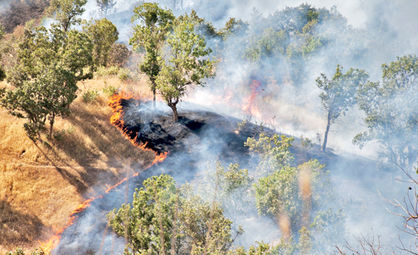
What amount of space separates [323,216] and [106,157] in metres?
12.7

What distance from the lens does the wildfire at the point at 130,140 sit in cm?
1323

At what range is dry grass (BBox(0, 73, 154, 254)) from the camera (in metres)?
13.9

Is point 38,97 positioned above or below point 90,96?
below

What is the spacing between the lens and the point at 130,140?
2092cm

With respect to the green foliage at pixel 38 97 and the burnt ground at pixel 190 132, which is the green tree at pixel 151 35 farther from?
the green foliage at pixel 38 97

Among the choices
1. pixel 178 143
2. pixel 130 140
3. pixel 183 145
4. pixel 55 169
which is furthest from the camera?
pixel 130 140

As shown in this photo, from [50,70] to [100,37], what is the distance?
12279 mm

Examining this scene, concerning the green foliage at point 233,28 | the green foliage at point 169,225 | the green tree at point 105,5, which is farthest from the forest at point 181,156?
the green tree at point 105,5

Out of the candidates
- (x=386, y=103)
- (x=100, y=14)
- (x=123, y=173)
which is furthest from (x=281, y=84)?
(x=100, y=14)

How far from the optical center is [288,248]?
10180 millimetres

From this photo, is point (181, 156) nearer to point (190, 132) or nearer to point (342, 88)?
point (190, 132)

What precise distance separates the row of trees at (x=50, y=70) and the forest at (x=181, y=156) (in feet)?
0.32

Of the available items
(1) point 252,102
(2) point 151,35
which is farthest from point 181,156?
(1) point 252,102

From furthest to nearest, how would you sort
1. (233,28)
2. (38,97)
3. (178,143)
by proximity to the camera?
1. (233,28)
2. (178,143)
3. (38,97)
